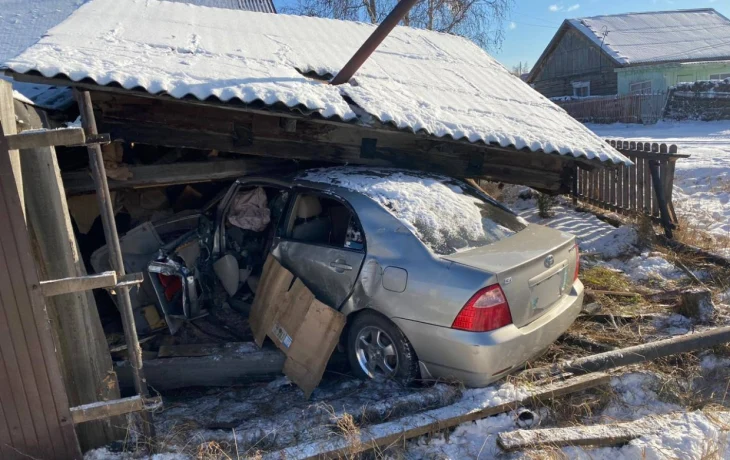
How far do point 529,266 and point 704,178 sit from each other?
847cm

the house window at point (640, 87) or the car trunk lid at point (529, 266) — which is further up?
the house window at point (640, 87)

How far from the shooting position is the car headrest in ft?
14.7

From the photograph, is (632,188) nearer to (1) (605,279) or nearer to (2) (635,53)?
(1) (605,279)

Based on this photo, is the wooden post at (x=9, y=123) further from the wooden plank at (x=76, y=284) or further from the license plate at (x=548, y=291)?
the license plate at (x=548, y=291)

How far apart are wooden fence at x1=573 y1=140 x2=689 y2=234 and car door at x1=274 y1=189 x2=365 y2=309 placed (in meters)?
3.95

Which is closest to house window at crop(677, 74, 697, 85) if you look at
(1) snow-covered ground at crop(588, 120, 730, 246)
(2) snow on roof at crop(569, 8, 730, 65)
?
(2) snow on roof at crop(569, 8, 730, 65)

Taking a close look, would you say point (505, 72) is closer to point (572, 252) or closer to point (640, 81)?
point (572, 252)

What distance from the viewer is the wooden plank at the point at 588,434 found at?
2.88 meters

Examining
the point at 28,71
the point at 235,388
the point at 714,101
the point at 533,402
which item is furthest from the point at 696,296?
the point at 714,101

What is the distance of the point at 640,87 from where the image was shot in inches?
1068

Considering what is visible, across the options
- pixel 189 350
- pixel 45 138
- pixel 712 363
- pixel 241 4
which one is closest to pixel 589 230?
pixel 712 363

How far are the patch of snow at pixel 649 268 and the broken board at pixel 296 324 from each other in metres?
3.80

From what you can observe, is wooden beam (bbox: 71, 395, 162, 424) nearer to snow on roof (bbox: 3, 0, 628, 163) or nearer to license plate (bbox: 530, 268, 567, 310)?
snow on roof (bbox: 3, 0, 628, 163)

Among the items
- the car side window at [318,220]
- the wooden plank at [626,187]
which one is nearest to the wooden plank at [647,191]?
the wooden plank at [626,187]
